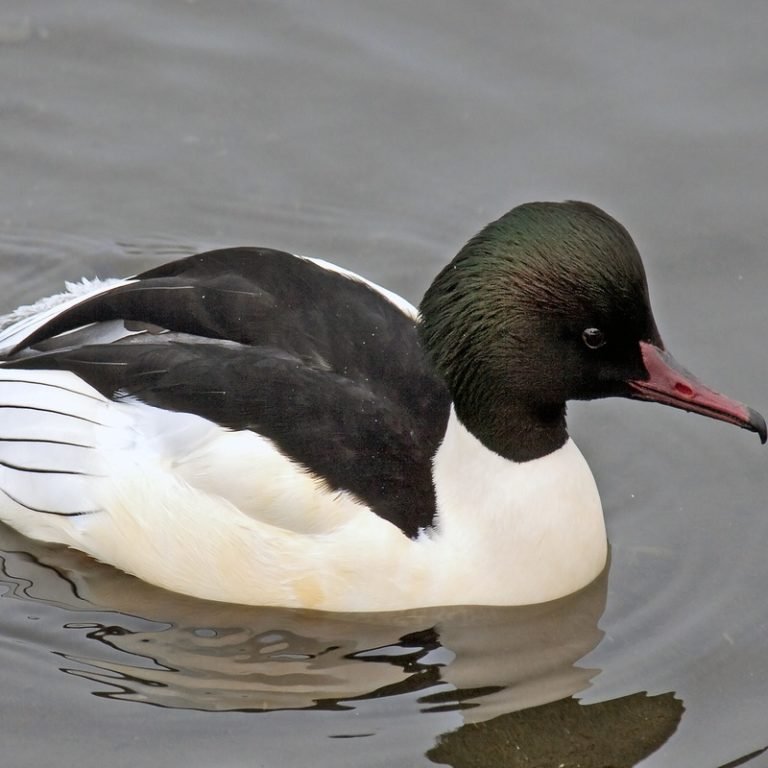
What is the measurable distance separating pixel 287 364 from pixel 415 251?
2612 millimetres

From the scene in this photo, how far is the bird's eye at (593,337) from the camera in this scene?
20.1ft

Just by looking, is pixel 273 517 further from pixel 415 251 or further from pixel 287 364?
pixel 415 251

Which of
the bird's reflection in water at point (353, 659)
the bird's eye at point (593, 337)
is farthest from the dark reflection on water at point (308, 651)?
the bird's eye at point (593, 337)

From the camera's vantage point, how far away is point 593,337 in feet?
20.2

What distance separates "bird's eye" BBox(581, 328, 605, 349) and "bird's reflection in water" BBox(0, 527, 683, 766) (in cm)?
127

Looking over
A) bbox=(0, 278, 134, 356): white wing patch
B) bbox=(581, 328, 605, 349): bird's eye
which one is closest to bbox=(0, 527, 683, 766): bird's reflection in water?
bbox=(0, 278, 134, 356): white wing patch

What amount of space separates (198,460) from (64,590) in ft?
3.14

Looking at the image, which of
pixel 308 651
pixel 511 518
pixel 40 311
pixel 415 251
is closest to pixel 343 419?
pixel 511 518

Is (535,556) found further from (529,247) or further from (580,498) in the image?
(529,247)

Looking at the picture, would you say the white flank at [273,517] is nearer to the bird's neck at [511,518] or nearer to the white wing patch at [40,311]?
the bird's neck at [511,518]

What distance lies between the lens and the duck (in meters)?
6.14

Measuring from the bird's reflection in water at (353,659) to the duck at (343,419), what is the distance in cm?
12

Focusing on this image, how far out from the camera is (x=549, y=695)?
6.39 metres

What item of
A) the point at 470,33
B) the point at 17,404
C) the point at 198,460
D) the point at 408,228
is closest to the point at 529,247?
the point at 198,460
